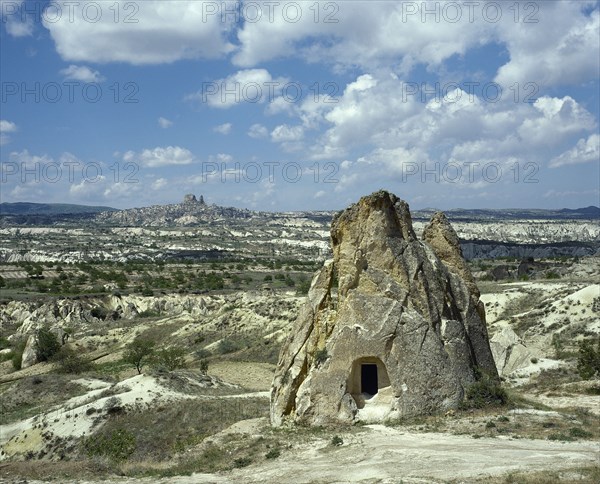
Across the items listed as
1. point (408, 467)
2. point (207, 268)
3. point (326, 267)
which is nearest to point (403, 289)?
point (326, 267)

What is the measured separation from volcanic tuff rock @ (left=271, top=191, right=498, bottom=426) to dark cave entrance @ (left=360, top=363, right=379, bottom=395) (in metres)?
0.03

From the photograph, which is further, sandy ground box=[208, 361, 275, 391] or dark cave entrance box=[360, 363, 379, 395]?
sandy ground box=[208, 361, 275, 391]

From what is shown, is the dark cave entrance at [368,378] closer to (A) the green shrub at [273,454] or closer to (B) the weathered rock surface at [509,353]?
(A) the green shrub at [273,454]

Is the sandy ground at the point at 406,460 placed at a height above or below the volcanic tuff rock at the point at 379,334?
below

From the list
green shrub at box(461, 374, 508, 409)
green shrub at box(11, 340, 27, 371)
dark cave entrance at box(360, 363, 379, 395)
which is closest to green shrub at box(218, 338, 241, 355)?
green shrub at box(11, 340, 27, 371)

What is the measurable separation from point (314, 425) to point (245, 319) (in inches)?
1467

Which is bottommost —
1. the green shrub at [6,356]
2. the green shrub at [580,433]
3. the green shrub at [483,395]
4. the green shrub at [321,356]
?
the green shrub at [6,356]

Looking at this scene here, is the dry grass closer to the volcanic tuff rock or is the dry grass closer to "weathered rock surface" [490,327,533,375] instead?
the volcanic tuff rock

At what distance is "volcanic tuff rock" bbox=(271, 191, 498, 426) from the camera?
60.3 feet


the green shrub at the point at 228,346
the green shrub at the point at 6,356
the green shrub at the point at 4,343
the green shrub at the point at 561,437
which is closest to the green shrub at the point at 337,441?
the green shrub at the point at 561,437

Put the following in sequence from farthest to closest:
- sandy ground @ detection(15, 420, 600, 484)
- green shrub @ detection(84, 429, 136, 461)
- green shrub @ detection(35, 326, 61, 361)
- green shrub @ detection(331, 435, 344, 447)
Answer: green shrub @ detection(35, 326, 61, 361) < green shrub @ detection(84, 429, 136, 461) < green shrub @ detection(331, 435, 344, 447) < sandy ground @ detection(15, 420, 600, 484)

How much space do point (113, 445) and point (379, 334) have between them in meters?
10.6

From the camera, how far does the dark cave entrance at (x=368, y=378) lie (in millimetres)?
19547

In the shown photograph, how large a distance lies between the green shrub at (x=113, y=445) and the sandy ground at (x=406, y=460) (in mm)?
6098
